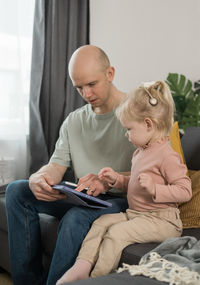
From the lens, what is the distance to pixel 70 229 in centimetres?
172

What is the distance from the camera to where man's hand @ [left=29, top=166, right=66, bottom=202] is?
189 centimetres

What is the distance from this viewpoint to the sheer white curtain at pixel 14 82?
124 inches

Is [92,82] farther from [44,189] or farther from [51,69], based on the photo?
[51,69]

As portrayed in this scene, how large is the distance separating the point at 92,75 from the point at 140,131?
0.45 metres

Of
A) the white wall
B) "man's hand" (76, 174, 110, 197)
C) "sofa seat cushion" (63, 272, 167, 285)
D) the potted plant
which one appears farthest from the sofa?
the white wall

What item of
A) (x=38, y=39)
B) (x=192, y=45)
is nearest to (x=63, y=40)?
(x=38, y=39)

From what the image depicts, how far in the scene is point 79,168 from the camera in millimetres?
2250

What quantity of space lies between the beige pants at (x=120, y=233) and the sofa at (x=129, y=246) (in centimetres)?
3

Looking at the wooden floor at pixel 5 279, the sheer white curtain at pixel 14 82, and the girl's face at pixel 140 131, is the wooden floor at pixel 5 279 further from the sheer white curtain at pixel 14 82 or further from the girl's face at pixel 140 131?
the girl's face at pixel 140 131

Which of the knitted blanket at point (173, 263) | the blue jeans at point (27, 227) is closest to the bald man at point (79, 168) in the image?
the blue jeans at point (27, 227)

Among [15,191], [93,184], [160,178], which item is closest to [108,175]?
[93,184]

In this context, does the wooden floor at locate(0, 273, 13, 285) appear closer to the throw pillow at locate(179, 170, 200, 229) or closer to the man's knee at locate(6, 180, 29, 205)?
the man's knee at locate(6, 180, 29, 205)

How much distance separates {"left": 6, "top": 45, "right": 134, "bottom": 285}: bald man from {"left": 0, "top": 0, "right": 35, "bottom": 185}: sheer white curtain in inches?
37.3

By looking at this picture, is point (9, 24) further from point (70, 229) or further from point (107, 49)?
point (70, 229)
